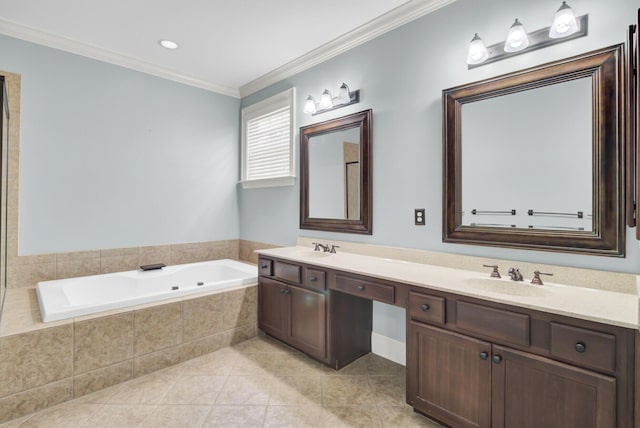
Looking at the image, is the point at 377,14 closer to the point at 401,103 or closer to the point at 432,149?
the point at 401,103

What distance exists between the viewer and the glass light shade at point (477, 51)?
1919mm

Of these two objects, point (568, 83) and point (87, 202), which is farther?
point (87, 202)

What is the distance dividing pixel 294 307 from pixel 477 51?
2.16 meters

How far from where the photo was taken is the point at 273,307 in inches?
109

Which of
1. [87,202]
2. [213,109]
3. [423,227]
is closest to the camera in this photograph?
[423,227]

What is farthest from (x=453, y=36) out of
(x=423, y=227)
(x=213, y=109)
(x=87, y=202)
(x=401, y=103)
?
(x=87, y=202)

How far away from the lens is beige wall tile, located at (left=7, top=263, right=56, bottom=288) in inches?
105

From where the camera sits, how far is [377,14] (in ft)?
7.95

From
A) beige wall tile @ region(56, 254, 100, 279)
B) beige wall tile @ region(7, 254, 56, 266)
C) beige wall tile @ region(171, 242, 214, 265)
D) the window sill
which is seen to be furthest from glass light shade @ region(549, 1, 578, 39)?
beige wall tile @ region(7, 254, 56, 266)

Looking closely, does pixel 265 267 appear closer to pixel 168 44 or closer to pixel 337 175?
pixel 337 175

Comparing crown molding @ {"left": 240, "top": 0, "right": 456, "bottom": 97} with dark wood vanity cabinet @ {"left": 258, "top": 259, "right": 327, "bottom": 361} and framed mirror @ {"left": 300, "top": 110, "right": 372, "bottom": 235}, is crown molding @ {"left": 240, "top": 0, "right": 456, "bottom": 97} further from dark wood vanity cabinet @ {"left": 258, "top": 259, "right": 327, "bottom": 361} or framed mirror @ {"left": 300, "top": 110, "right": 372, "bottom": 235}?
dark wood vanity cabinet @ {"left": 258, "top": 259, "right": 327, "bottom": 361}

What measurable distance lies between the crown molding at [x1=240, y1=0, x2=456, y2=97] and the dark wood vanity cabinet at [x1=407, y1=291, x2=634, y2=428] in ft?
6.43

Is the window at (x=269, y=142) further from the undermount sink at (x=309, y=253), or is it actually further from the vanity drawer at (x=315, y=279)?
the vanity drawer at (x=315, y=279)

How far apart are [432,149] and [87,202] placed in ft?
10.1
